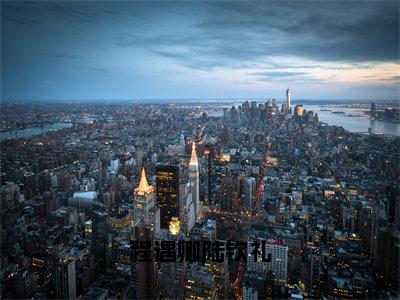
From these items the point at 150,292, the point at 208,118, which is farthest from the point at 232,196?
the point at 208,118

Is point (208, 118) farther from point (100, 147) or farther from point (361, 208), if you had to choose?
point (361, 208)

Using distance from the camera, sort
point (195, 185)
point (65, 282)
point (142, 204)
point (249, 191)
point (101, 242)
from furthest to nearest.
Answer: point (249, 191)
point (195, 185)
point (142, 204)
point (101, 242)
point (65, 282)

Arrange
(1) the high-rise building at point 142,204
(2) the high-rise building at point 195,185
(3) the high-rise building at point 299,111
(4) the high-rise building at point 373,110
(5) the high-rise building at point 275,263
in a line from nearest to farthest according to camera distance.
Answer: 1. (5) the high-rise building at point 275,263
2. (1) the high-rise building at point 142,204
3. (4) the high-rise building at point 373,110
4. (2) the high-rise building at point 195,185
5. (3) the high-rise building at point 299,111

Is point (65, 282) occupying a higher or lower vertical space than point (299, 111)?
lower

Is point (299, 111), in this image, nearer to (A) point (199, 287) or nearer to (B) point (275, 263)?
(B) point (275, 263)

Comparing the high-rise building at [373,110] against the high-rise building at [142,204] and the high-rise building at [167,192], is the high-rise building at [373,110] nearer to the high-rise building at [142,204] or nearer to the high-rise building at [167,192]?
the high-rise building at [167,192]

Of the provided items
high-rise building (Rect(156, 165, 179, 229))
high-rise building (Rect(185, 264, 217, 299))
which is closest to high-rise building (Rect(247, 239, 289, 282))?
high-rise building (Rect(185, 264, 217, 299))

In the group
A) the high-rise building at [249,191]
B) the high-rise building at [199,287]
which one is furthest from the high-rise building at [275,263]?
the high-rise building at [249,191]

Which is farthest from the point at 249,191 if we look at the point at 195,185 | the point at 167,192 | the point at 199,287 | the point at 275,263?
the point at 199,287
